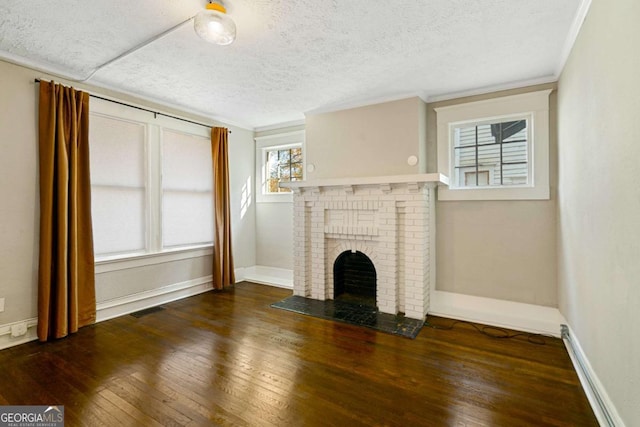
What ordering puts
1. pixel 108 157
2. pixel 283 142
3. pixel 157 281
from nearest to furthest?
pixel 108 157 < pixel 157 281 < pixel 283 142

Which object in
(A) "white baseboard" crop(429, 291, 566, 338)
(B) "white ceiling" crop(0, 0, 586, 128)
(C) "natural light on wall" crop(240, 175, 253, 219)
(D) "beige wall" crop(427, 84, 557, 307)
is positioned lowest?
(A) "white baseboard" crop(429, 291, 566, 338)

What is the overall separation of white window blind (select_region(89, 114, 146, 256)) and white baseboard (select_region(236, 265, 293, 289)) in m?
1.73

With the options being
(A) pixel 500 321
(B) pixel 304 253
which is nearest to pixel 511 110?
(A) pixel 500 321

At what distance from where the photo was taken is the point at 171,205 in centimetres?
404

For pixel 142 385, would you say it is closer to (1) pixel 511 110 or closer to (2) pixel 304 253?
(2) pixel 304 253

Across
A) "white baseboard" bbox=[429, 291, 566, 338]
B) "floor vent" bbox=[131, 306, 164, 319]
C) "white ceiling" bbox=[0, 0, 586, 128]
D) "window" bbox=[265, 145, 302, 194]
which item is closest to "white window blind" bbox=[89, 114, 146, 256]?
"white ceiling" bbox=[0, 0, 586, 128]

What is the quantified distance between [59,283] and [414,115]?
403 cm

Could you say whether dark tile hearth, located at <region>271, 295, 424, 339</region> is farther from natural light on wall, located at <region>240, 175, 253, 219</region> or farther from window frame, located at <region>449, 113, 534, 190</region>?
natural light on wall, located at <region>240, 175, 253, 219</region>

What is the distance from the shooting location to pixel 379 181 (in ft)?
11.2

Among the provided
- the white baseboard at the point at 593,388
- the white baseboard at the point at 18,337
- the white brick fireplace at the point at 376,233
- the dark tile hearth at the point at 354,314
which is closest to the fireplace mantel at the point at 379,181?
the white brick fireplace at the point at 376,233

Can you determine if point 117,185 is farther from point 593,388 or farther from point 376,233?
point 593,388

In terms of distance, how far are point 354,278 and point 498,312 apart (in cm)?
172

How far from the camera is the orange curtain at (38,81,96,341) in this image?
276cm

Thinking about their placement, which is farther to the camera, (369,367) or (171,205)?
(171,205)
